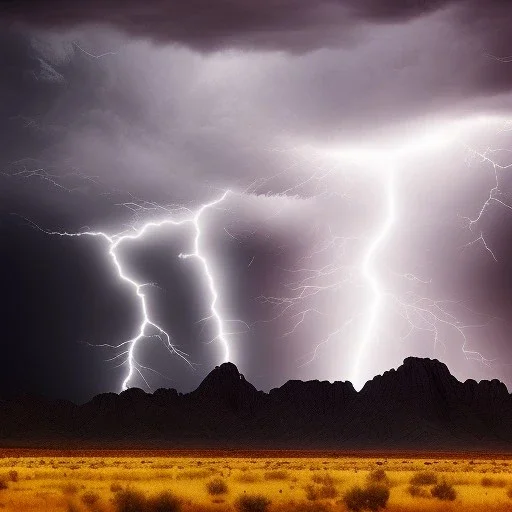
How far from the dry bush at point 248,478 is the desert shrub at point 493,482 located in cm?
820

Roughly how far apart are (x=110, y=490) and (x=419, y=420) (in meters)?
67.1

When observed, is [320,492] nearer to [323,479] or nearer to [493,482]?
[323,479]

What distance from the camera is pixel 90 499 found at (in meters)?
29.7

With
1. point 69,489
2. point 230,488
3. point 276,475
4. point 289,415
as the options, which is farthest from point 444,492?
point 289,415

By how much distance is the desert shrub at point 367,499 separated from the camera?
2941cm

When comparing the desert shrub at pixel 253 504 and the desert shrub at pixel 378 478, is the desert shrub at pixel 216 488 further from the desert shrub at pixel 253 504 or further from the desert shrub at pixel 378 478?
the desert shrub at pixel 378 478

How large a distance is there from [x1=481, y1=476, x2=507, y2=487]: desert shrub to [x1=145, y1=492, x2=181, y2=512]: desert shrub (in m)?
13.9

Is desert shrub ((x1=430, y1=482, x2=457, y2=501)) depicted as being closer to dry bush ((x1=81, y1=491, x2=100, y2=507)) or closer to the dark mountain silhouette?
dry bush ((x1=81, y1=491, x2=100, y2=507))

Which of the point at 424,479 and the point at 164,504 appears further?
the point at 424,479

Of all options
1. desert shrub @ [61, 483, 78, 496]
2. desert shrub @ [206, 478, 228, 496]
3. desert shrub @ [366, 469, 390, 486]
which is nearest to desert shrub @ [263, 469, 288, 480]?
desert shrub @ [366, 469, 390, 486]

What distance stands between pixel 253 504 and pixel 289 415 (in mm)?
74726

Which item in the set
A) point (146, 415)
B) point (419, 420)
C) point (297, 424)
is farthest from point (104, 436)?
point (419, 420)

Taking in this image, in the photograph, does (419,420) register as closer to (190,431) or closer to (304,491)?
(190,431)

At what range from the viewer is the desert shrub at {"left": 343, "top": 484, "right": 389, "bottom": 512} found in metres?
29.4
